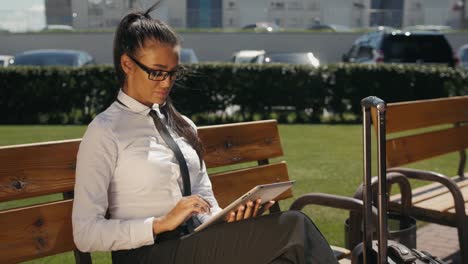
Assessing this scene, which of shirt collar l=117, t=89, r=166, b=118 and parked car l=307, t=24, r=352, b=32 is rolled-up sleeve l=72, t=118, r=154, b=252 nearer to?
shirt collar l=117, t=89, r=166, b=118

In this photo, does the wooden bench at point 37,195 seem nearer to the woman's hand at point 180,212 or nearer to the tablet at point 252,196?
the woman's hand at point 180,212

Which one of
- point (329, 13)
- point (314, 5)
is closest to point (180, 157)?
point (314, 5)

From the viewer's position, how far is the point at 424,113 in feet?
15.4

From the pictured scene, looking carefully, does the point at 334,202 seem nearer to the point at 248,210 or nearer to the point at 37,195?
the point at 248,210

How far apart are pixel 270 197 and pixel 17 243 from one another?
38.6 inches

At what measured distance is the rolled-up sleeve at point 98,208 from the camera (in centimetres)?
246

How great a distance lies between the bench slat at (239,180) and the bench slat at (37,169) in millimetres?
856

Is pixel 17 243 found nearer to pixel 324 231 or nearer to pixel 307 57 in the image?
pixel 324 231

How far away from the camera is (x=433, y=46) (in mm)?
16750

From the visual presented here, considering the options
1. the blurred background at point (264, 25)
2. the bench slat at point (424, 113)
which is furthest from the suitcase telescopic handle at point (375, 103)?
the blurred background at point (264, 25)

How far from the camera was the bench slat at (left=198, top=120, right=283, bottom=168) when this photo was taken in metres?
3.36

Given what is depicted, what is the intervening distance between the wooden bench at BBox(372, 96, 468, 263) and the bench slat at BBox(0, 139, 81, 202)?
2.05m

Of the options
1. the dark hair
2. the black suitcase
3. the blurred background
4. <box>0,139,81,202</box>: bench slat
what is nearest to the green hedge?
the dark hair

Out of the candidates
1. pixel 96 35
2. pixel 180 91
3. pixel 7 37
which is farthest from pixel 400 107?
pixel 7 37
